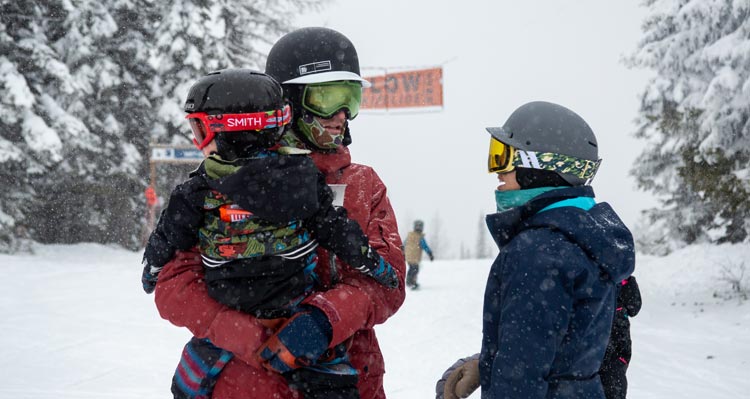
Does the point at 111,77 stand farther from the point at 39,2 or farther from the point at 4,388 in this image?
the point at 4,388

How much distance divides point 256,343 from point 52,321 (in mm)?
8020

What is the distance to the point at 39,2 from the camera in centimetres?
1653

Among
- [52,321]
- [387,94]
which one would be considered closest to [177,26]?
[387,94]

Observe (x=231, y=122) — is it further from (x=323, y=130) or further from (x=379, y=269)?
(x=379, y=269)

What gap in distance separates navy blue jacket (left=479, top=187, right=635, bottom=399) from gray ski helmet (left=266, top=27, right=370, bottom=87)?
3.04 feet

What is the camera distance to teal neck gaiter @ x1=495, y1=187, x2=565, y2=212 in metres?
2.52

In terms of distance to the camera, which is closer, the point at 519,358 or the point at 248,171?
the point at 248,171

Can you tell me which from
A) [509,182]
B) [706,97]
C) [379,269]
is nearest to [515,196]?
[509,182]

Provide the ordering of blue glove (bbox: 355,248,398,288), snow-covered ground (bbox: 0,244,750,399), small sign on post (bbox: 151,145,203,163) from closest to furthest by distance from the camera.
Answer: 1. blue glove (bbox: 355,248,398,288)
2. snow-covered ground (bbox: 0,244,750,399)
3. small sign on post (bbox: 151,145,203,163)

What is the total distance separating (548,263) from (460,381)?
2.38 ft

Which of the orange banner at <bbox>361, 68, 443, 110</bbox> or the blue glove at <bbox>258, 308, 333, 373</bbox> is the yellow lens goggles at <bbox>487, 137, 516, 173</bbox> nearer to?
the blue glove at <bbox>258, 308, 333, 373</bbox>

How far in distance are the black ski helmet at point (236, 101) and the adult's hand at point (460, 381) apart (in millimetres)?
1290

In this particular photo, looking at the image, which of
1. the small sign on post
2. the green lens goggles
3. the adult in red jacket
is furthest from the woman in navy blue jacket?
the small sign on post

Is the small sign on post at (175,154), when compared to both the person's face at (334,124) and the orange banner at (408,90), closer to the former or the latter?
the orange banner at (408,90)
